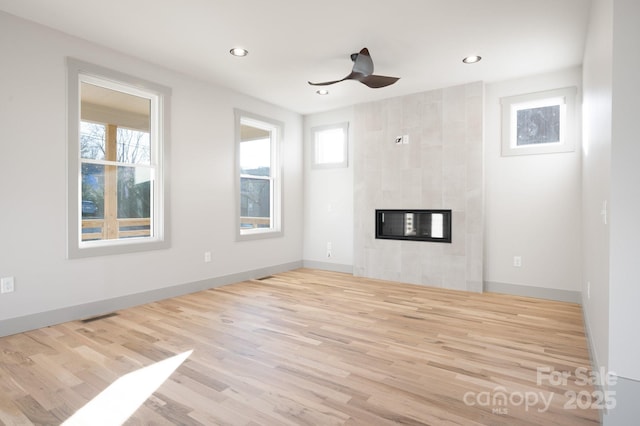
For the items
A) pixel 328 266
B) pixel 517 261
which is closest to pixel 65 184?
pixel 328 266

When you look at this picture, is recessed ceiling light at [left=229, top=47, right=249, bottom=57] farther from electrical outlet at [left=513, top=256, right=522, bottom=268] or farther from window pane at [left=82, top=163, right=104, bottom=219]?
electrical outlet at [left=513, top=256, right=522, bottom=268]

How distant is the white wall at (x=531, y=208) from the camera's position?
13.7 feet

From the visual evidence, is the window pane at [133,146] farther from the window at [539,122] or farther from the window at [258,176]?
the window at [539,122]

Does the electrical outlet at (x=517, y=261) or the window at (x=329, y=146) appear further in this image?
the window at (x=329, y=146)

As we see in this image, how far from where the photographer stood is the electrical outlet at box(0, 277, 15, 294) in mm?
2912

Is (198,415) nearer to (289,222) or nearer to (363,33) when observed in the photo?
(363,33)

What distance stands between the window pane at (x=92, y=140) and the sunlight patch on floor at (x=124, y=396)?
2396 mm

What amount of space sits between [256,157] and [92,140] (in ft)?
7.94

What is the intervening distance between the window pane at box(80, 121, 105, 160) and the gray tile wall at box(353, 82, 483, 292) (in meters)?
3.51

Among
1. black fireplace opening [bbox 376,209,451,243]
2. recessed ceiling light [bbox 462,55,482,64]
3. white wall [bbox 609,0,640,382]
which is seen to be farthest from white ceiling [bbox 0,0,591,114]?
black fireplace opening [bbox 376,209,451,243]

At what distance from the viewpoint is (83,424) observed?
1.73m

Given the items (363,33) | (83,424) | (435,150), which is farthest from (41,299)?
(435,150)

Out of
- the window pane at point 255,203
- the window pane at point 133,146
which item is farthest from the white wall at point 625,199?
the window pane at point 255,203

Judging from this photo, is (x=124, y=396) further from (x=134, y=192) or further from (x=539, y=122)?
(x=539, y=122)
